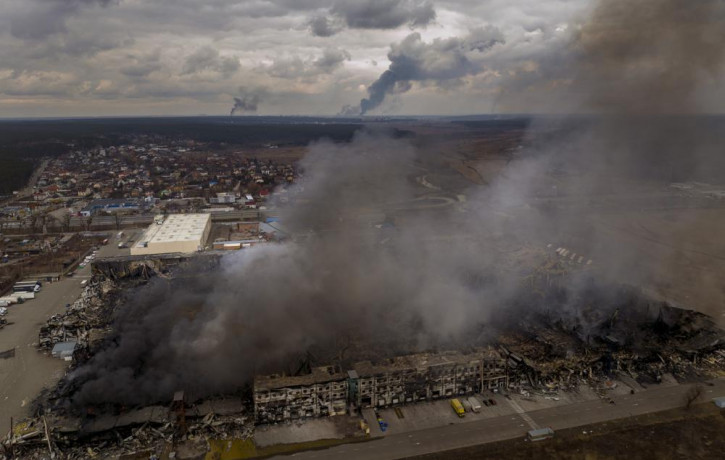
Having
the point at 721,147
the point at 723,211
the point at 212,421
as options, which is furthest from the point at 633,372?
the point at 721,147

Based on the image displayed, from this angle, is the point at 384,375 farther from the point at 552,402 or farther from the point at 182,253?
the point at 182,253

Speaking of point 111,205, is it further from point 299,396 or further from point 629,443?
point 629,443

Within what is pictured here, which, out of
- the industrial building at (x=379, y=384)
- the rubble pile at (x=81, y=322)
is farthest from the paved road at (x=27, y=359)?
the industrial building at (x=379, y=384)

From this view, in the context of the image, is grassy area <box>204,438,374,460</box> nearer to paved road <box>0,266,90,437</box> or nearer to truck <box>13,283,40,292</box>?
paved road <box>0,266,90,437</box>

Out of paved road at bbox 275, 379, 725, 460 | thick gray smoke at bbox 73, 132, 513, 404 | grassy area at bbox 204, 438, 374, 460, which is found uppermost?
thick gray smoke at bbox 73, 132, 513, 404

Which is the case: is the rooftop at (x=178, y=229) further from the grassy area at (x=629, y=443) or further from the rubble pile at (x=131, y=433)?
the grassy area at (x=629, y=443)

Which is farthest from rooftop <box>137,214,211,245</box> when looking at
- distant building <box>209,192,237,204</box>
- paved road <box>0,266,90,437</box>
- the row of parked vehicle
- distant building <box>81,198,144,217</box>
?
the row of parked vehicle

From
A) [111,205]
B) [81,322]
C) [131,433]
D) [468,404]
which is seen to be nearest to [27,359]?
[81,322]
